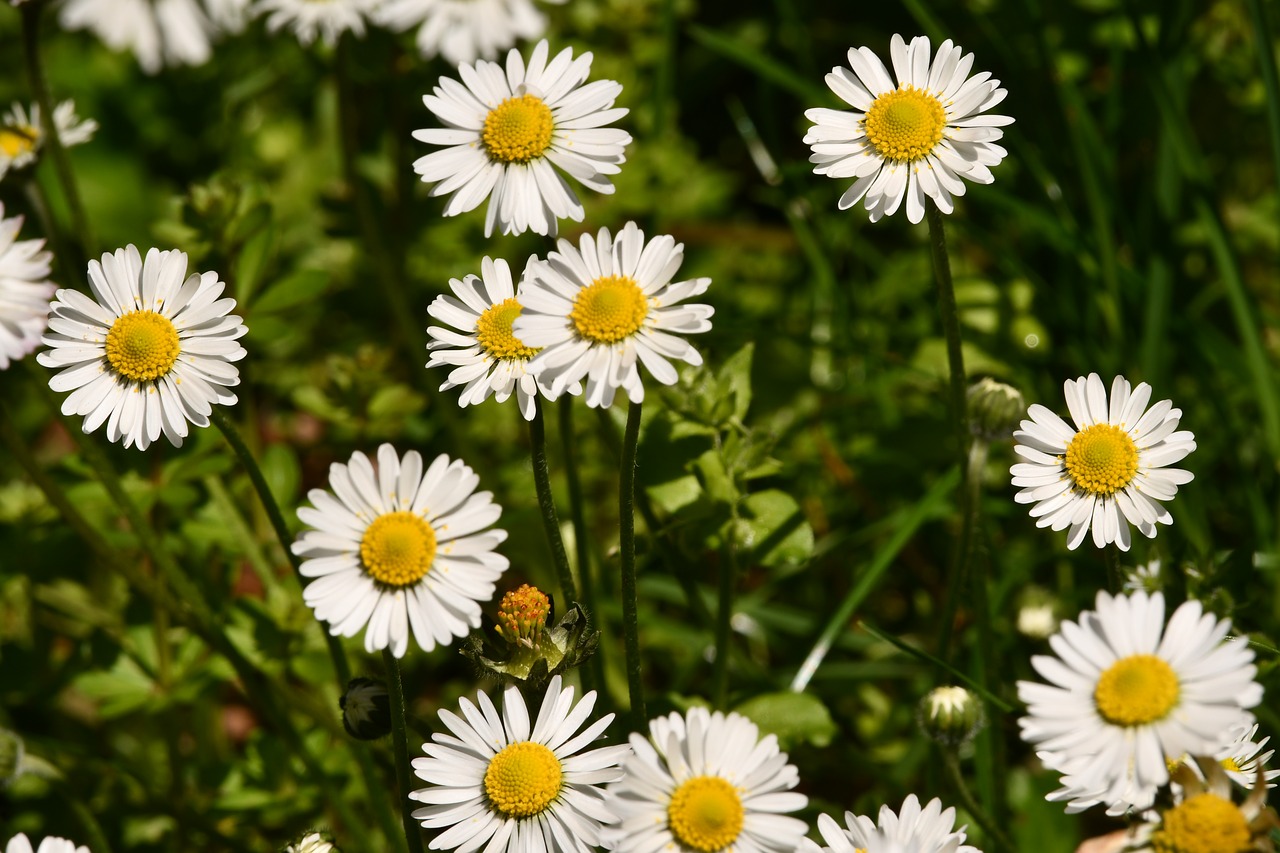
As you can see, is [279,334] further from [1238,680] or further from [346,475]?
[1238,680]

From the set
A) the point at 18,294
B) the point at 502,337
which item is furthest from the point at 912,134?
the point at 18,294

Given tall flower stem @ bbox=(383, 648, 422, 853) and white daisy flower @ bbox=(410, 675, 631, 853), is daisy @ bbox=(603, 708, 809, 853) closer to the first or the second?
white daisy flower @ bbox=(410, 675, 631, 853)

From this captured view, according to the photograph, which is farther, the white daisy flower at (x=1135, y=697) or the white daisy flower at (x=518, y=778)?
the white daisy flower at (x=518, y=778)

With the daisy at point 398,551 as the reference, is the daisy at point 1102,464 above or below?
above

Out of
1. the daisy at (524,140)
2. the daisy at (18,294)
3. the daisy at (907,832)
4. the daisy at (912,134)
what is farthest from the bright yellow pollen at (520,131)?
the daisy at (907,832)

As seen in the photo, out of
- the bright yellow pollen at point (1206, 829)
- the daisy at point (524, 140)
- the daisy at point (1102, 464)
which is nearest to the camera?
the bright yellow pollen at point (1206, 829)

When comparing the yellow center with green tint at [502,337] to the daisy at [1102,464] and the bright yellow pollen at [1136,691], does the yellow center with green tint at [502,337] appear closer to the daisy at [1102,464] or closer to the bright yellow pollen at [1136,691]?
the daisy at [1102,464]

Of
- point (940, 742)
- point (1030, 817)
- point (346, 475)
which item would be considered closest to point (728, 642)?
point (940, 742)
